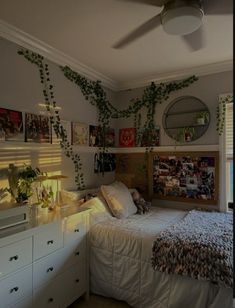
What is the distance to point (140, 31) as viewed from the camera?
2.08 metres


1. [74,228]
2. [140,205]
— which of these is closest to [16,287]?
[74,228]

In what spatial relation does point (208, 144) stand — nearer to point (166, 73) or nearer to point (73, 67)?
point (166, 73)

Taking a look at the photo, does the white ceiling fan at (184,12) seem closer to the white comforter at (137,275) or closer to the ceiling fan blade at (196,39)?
the ceiling fan blade at (196,39)

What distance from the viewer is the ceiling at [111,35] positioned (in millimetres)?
1788

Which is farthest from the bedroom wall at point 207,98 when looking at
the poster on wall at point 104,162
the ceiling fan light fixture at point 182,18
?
the ceiling fan light fixture at point 182,18

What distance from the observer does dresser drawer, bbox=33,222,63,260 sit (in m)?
1.76

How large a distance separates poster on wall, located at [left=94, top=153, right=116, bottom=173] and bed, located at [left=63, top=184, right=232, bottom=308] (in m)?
0.78

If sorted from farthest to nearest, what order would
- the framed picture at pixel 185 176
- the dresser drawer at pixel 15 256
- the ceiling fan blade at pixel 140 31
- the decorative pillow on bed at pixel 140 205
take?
1. the framed picture at pixel 185 176
2. the decorative pillow on bed at pixel 140 205
3. the ceiling fan blade at pixel 140 31
4. the dresser drawer at pixel 15 256

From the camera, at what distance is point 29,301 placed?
171 centimetres

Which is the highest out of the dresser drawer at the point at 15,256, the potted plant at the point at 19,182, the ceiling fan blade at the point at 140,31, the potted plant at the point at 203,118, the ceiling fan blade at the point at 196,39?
the ceiling fan blade at the point at 196,39

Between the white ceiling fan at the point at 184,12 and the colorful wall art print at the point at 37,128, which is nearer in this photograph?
the white ceiling fan at the point at 184,12

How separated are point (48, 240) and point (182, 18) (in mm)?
1948

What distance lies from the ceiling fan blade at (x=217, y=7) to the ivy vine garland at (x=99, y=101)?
1.28m

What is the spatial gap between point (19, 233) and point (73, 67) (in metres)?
1.99
